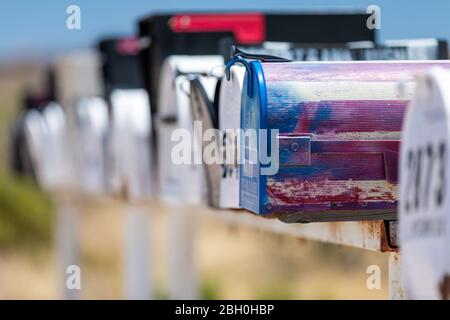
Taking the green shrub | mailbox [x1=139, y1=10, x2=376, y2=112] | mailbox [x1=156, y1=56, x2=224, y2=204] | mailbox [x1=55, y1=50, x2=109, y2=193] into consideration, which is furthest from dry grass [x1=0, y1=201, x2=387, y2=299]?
mailbox [x1=156, y1=56, x2=224, y2=204]

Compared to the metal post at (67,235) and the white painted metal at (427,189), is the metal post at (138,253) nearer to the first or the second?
the metal post at (67,235)

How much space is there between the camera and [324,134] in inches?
177

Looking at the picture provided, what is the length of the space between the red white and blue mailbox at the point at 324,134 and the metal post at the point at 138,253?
6.24 metres

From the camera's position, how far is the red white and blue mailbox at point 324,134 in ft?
14.7

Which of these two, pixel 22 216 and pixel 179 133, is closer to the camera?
pixel 179 133

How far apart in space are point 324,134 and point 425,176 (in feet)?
3.62

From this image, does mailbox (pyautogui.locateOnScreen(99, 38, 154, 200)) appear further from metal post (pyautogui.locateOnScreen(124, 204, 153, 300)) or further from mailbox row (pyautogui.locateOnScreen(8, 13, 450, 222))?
metal post (pyautogui.locateOnScreen(124, 204, 153, 300))

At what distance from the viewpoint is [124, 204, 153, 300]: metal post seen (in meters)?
10.9

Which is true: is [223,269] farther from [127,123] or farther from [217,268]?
[127,123]

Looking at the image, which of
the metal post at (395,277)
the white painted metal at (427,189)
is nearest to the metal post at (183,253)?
the metal post at (395,277)

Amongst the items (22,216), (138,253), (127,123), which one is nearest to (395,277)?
(127,123)

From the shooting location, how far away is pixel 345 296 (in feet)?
73.6

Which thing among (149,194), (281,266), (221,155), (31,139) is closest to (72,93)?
(31,139)
